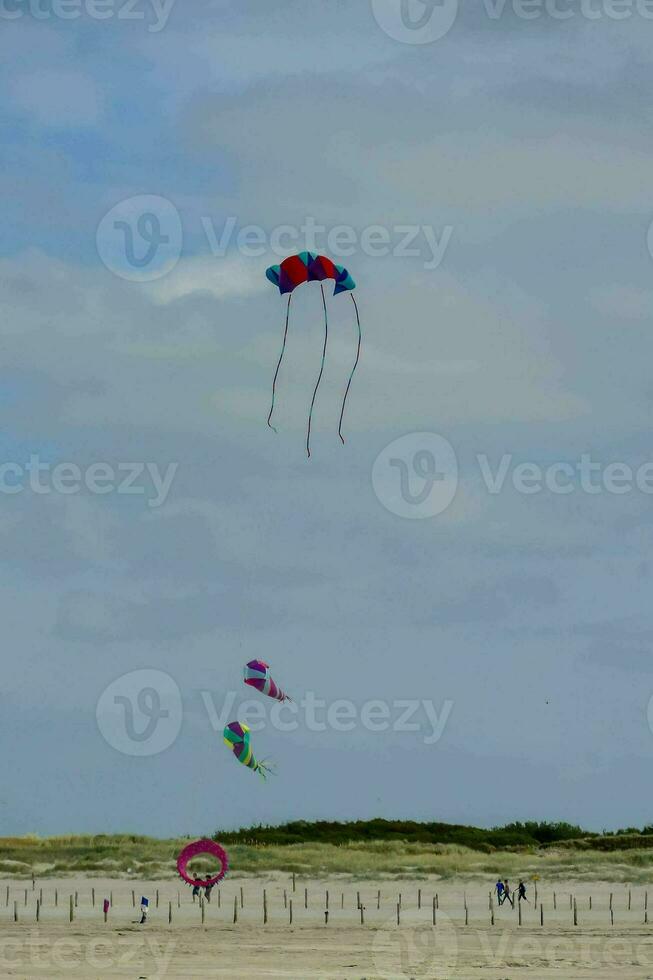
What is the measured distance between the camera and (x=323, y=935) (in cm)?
4897

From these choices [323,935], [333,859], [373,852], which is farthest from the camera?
[373,852]

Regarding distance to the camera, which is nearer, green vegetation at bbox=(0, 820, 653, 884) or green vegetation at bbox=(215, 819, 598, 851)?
green vegetation at bbox=(0, 820, 653, 884)

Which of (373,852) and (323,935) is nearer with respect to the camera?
(323,935)

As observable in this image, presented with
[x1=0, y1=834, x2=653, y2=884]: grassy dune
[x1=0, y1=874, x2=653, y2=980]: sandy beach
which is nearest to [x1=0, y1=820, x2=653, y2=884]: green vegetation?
[x1=0, y1=834, x2=653, y2=884]: grassy dune

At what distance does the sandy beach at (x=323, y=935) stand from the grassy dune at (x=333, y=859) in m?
4.69

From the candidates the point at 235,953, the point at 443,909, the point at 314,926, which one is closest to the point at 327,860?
the point at 443,909

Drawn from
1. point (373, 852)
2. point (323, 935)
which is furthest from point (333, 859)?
point (323, 935)

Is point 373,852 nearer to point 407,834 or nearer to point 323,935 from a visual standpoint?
point 407,834

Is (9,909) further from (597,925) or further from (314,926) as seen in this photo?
(597,925)

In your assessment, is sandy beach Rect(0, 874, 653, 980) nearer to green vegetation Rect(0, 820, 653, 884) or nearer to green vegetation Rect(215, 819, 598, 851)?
green vegetation Rect(0, 820, 653, 884)

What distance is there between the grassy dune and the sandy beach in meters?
4.69

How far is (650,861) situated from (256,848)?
1672 cm

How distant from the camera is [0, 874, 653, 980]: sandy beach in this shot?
140ft

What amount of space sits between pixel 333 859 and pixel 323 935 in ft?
79.4
